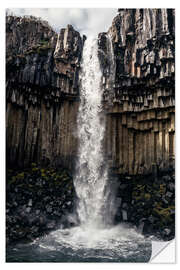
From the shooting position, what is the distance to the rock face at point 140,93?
25.3 ft

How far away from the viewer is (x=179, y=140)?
20.1 ft

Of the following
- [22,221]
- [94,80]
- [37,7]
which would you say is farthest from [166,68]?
[22,221]

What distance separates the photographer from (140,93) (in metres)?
8.41

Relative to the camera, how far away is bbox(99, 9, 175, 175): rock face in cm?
771

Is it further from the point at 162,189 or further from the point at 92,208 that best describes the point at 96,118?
the point at 162,189

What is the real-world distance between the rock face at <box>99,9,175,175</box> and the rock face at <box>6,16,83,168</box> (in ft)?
3.74

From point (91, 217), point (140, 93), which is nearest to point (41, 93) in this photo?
point (140, 93)

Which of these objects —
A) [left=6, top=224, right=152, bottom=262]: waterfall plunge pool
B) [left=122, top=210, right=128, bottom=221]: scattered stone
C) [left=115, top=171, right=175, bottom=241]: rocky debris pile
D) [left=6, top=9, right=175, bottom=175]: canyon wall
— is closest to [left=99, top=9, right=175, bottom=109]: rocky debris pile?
[left=6, top=9, right=175, bottom=175]: canyon wall

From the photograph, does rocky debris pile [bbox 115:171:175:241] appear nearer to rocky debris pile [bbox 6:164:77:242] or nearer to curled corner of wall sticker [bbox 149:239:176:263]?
curled corner of wall sticker [bbox 149:239:176:263]

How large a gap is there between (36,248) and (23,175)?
208 centimetres

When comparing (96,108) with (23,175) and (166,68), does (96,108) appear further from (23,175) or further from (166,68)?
(23,175)

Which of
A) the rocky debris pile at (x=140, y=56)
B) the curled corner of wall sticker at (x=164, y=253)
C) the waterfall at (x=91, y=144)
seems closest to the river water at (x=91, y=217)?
the waterfall at (x=91, y=144)

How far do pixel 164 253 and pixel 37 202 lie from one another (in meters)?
3.58
